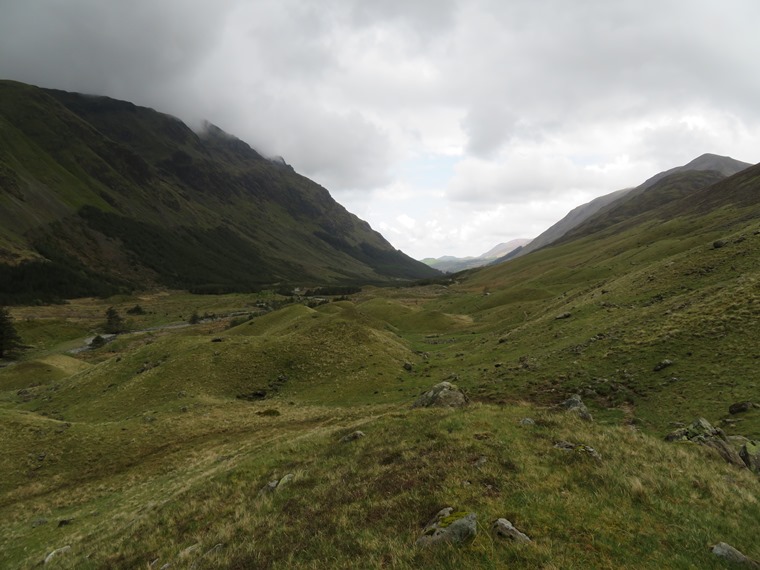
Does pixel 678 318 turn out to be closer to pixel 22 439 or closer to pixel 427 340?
pixel 427 340

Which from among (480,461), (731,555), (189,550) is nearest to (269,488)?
(189,550)

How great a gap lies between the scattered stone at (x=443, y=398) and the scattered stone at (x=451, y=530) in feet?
49.5

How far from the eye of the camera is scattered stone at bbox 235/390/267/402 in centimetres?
4491

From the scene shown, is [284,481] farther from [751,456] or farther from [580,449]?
[751,456]

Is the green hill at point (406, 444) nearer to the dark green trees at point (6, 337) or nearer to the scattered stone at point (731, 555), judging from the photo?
the scattered stone at point (731, 555)

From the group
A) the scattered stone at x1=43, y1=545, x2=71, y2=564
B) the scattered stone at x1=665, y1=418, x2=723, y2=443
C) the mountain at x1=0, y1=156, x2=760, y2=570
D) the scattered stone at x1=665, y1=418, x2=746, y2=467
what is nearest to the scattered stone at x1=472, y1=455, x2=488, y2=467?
the mountain at x1=0, y1=156, x2=760, y2=570

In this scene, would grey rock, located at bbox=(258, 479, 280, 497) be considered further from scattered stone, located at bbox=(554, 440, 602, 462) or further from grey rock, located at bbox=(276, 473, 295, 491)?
scattered stone, located at bbox=(554, 440, 602, 462)

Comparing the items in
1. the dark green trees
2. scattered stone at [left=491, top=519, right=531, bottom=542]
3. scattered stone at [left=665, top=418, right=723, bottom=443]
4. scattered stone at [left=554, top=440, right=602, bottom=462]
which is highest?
the dark green trees

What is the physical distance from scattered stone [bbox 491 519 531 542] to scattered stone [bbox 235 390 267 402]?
129 feet

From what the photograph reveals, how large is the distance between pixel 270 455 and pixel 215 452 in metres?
9.45

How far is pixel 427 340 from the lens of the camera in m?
69.9

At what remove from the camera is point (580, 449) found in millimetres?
14664

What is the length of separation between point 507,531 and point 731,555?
4912 mm

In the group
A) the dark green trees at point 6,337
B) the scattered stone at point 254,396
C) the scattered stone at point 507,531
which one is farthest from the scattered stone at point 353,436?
the dark green trees at point 6,337
